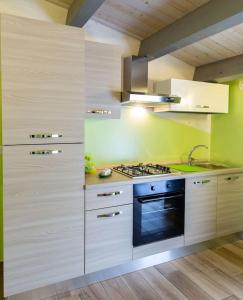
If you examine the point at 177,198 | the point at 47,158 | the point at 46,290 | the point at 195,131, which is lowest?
the point at 46,290

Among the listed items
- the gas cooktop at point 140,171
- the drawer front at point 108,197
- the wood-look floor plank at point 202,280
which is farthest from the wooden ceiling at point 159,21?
the wood-look floor plank at point 202,280

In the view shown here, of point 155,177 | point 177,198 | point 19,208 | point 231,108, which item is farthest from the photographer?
point 231,108

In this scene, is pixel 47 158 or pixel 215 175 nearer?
pixel 47 158

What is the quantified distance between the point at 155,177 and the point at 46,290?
1.31 m

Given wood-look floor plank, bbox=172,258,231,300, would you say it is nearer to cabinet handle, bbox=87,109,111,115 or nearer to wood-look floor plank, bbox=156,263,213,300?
wood-look floor plank, bbox=156,263,213,300

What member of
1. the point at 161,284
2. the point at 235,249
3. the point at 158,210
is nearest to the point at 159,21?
the point at 158,210

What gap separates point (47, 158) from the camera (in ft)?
5.88

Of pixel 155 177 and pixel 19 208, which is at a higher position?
pixel 155 177

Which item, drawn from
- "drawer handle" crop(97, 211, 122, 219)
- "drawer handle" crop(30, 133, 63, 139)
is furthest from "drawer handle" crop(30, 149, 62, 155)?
"drawer handle" crop(97, 211, 122, 219)

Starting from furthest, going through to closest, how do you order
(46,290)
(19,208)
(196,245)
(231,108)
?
1. (231,108)
2. (196,245)
3. (46,290)
4. (19,208)

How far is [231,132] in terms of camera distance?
10.1 feet

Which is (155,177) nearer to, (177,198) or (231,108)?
(177,198)

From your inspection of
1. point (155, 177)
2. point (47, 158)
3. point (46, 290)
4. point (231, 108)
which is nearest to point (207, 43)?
point (231, 108)

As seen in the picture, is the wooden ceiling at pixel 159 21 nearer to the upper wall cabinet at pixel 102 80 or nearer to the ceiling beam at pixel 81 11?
the ceiling beam at pixel 81 11
